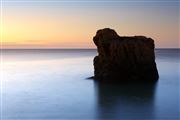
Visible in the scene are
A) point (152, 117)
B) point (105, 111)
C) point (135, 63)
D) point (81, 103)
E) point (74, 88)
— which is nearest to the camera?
point (152, 117)

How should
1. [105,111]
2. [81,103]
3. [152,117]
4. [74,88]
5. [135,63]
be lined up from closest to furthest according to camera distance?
[152,117] < [105,111] < [81,103] < [74,88] < [135,63]

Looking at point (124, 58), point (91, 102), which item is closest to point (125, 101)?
point (91, 102)

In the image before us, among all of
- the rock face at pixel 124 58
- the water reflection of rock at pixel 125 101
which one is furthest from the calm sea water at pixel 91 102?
the rock face at pixel 124 58

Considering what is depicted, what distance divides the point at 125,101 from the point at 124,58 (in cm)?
1319

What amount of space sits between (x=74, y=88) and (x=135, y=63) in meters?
8.43

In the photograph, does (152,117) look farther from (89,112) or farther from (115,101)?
(115,101)

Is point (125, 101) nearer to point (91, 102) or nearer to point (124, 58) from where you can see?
point (91, 102)

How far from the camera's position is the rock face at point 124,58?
4675 cm

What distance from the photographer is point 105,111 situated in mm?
30000

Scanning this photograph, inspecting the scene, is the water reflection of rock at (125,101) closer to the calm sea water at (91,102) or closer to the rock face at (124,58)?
the calm sea water at (91,102)

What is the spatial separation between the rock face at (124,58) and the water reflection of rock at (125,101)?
2663 millimetres

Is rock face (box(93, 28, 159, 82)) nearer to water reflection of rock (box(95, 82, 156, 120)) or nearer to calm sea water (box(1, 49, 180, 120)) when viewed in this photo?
calm sea water (box(1, 49, 180, 120))

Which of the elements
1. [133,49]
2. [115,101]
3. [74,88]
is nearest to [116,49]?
[133,49]

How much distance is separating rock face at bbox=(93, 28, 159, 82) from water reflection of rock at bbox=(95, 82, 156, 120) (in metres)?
2.66
